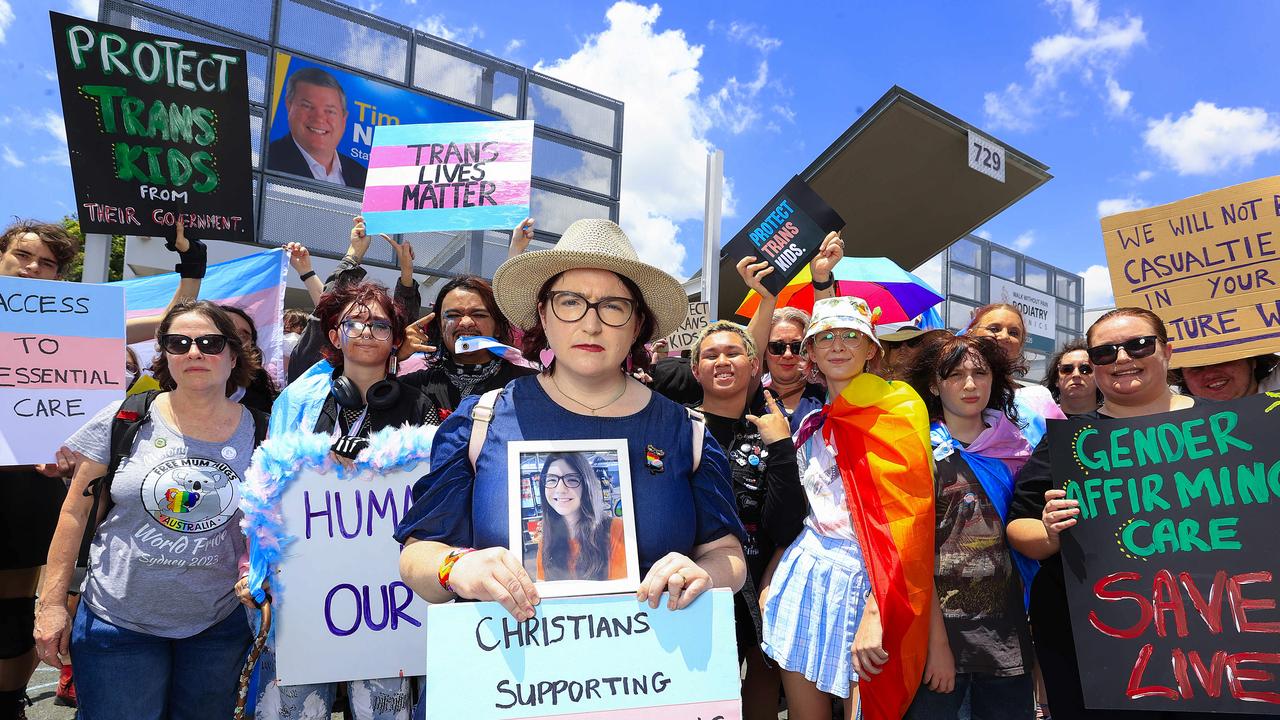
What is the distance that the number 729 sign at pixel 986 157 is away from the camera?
25.3 feet

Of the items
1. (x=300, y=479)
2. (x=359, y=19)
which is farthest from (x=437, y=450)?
(x=359, y=19)

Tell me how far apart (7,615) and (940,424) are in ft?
14.7

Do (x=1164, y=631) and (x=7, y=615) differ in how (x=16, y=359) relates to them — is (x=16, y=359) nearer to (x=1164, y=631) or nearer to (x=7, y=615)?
(x=7, y=615)

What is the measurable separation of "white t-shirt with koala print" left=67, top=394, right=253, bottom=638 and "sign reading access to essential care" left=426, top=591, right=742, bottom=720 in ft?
4.96

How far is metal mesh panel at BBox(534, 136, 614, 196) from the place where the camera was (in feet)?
41.7

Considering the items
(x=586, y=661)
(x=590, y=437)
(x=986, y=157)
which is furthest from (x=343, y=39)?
(x=586, y=661)

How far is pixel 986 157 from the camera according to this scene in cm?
789

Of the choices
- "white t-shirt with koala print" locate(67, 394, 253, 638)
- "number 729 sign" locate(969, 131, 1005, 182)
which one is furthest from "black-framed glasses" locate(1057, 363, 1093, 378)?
"number 729 sign" locate(969, 131, 1005, 182)

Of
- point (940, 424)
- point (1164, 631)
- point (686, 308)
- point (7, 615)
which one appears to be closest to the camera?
point (686, 308)

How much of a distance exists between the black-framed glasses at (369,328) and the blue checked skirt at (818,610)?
1.87m

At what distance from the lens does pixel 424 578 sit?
5.70ft

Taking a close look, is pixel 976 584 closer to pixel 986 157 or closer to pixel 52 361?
pixel 52 361

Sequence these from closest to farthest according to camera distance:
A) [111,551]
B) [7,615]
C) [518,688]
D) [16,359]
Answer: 1. [518,688]
2. [111,551]
3. [16,359]
4. [7,615]

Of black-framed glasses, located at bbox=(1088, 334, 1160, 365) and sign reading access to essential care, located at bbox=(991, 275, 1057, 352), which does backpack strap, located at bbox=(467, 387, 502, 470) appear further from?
sign reading access to essential care, located at bbox=(991, 275, 1057, 352)
